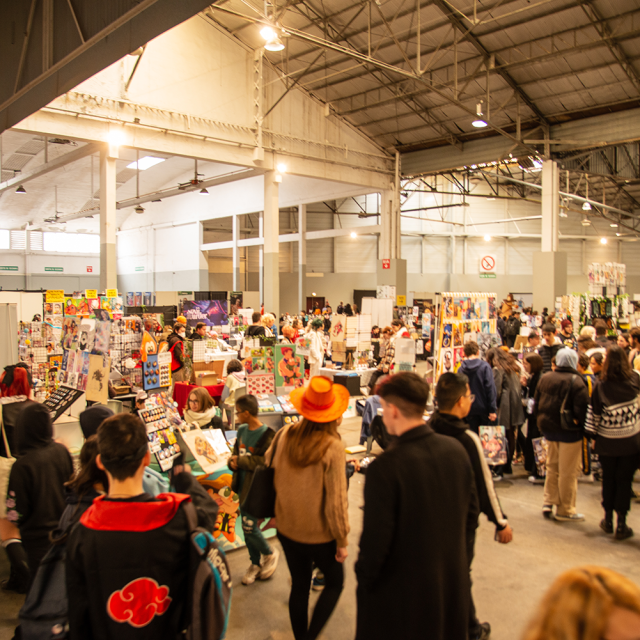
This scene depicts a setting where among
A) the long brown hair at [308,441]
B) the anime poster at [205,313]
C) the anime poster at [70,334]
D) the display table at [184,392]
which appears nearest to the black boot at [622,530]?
the long brown hair at [308,441]

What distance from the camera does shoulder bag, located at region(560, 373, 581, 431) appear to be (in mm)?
4113

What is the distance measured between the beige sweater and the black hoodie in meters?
1.27

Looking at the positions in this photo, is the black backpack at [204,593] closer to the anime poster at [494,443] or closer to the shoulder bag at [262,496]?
the shoulder bag at [262,496]

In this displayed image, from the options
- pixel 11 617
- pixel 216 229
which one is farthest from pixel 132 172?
pixel 11 617

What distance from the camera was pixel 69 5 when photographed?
3.72 meters

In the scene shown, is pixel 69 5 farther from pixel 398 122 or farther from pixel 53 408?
pixel 398 122

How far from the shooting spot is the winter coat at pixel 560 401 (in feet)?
13.5

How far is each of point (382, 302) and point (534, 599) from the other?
11.1m

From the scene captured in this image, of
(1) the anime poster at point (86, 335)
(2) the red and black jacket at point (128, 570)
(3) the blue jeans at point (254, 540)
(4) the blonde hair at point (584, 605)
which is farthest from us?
(1) the anime poster at point (86, 335)

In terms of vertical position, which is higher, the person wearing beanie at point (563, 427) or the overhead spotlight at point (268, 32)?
the overhead spotlight at point (268, 32)

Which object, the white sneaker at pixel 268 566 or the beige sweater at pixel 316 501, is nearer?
the beige sweater at pixel 316 501

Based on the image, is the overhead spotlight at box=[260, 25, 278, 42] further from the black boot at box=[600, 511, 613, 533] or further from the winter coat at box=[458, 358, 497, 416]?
the black boot at box=[600, 511, 613, 533]

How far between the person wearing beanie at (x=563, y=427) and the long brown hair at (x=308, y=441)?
252cm

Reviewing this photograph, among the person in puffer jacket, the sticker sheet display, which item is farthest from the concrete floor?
the sticker sheet display
